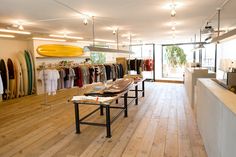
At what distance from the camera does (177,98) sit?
6.72 metres

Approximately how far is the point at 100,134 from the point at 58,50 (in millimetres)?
5906

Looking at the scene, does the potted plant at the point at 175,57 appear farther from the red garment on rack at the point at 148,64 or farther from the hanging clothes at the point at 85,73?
the hanging clothes at the point at 85,73

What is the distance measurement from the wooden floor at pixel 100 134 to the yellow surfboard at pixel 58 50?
10.1 ft

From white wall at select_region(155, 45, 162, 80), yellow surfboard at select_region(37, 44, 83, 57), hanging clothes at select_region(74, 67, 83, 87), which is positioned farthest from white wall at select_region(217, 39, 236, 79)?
yellow surfboard at select_region(37, 44, 83, 57)

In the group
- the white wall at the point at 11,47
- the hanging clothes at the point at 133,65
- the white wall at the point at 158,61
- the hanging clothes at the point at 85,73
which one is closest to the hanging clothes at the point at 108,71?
the hanging clothes at the point at 85,73

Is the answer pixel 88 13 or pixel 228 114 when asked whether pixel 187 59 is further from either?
pixel 228 114

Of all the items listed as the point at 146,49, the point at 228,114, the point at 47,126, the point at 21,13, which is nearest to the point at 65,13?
the point at 21,13

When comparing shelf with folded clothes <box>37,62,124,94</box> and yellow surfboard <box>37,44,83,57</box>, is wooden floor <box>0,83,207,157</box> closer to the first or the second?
shelf with folded clothes <box>37,62,124,94</box>

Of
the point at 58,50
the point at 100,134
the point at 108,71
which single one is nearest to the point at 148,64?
the point at 108,71

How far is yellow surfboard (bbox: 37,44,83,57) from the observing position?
800cm

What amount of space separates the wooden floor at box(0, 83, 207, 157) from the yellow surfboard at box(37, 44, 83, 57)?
3.06 metres

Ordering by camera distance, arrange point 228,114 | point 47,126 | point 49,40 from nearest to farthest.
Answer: point 228,114, point 47,126, point 49,40

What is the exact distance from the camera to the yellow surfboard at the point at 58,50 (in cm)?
800

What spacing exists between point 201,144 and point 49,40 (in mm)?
7481
